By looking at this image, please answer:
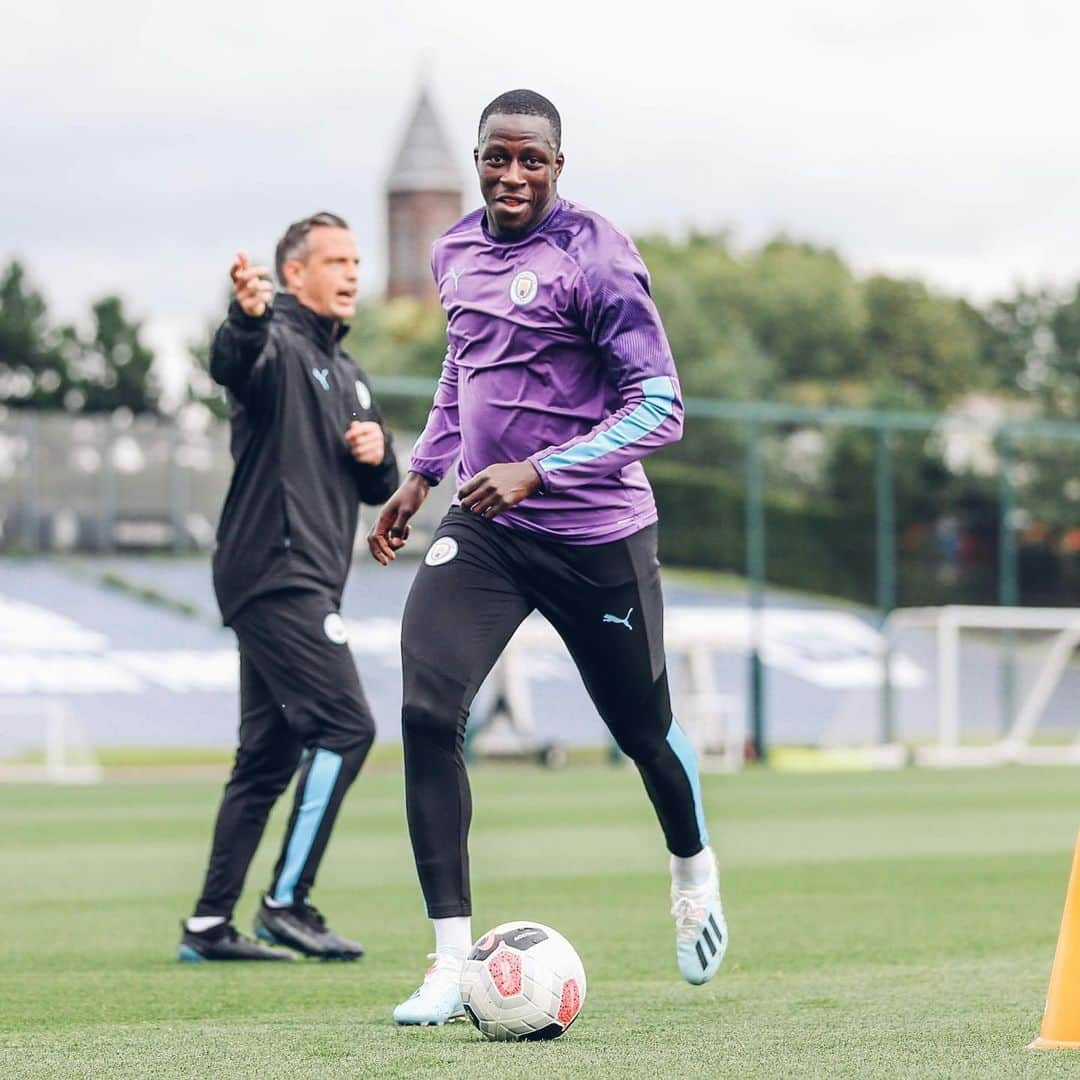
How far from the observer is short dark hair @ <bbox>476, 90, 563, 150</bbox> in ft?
16.6

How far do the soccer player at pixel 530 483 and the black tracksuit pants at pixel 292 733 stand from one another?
4.28ft

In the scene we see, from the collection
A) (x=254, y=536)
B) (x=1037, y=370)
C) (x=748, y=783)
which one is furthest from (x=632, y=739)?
(x=1037, y=370)

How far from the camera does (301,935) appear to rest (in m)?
6.50

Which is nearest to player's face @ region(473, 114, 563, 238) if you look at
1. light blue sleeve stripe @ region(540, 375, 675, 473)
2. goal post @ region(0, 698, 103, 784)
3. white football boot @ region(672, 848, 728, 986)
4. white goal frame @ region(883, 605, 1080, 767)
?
light blue sleeve stripe @ region(540, 375, 675, 473)

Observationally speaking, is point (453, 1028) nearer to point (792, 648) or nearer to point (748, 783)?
point (748, 783)

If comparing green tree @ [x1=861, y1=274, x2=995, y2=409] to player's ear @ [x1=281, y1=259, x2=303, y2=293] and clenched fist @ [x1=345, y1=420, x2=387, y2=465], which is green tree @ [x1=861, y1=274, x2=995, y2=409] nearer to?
player's ear @ [x1=281, y1=259, x2=303, y2=293]

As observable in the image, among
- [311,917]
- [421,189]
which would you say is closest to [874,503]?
[311,917]

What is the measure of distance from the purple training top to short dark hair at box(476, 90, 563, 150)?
0.20 m

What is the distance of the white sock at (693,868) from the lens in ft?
18.2

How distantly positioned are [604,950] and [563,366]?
244 cm

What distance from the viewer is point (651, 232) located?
311 feet

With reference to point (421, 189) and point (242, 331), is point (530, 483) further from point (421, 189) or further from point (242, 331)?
point (421, 189)

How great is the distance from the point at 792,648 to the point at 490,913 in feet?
68.7

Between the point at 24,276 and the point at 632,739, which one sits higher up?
the point at 24,276
